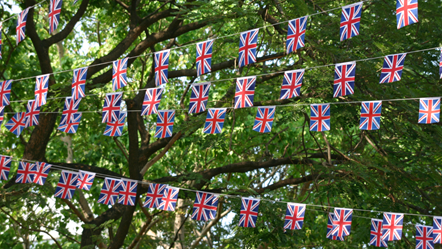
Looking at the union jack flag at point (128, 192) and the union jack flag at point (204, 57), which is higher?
the union jack flag at point (204, 57)

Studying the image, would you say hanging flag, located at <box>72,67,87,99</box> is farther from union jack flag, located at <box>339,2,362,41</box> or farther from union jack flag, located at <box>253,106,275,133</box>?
union jack flag, located at <box>339,2,362,41</box>

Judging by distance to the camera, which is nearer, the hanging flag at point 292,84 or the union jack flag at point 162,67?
the hanging flag at point 292,84

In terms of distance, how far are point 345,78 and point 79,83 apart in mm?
2787

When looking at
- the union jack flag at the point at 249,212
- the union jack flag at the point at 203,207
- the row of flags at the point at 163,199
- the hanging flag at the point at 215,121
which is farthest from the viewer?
the union jack flag at the point at 203,207

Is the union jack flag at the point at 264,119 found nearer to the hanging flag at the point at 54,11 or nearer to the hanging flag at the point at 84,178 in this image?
the hanging flag at the point at 84,178

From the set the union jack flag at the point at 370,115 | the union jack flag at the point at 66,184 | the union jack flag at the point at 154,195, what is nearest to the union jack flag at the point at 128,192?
the union jack flag at the point at 154,195

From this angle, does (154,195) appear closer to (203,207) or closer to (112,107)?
(203,207)

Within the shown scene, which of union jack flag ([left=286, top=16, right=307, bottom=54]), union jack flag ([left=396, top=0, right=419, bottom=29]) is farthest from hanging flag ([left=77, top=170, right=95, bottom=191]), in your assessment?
union jack flag ([left=396, top=0, right=419, bottom=29])

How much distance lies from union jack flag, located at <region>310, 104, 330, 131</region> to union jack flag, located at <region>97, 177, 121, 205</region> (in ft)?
8.05

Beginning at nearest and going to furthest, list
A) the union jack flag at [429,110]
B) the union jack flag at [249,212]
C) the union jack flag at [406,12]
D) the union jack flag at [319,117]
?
1. the union jack flag at [406,12]
2. the union jack flag at [429,110]
3. the union jack flag at [319,117]
4. the union jack flag at [249,212]

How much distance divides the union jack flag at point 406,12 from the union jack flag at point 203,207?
2.98m

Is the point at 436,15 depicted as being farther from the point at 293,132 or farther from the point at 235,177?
the point at 235,177

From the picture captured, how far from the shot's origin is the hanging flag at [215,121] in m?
4.70

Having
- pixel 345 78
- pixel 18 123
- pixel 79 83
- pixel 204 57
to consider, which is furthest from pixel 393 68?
pixel 18 123
